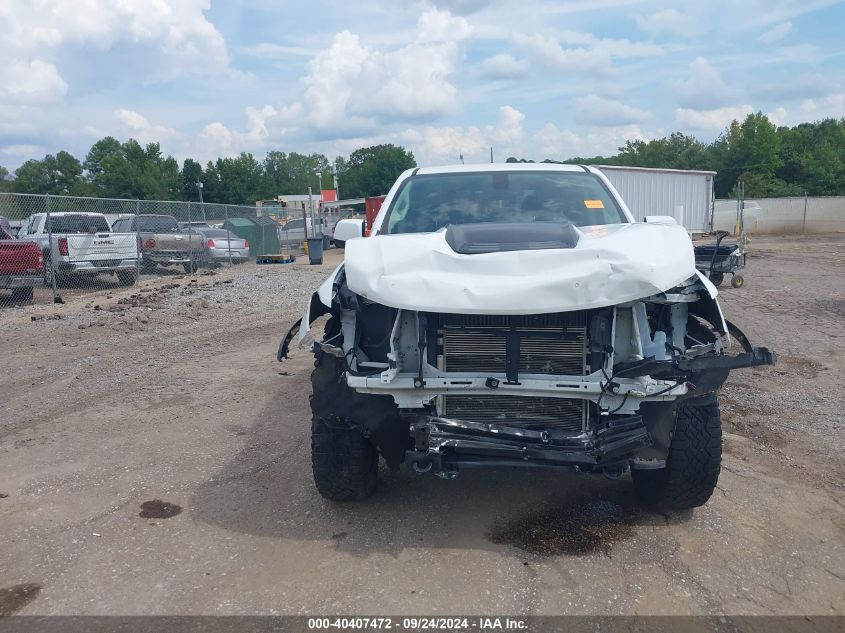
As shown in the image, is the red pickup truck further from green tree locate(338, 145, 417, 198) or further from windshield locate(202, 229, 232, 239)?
green tree locate(338, 145, 417, 198)

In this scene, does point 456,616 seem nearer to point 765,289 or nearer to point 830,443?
point 830,443

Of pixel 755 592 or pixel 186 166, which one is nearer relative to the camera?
pixel 755 592

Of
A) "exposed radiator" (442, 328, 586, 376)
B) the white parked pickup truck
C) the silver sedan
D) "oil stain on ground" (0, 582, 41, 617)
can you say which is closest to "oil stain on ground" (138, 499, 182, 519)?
"oil stain on ground" (0, 582, 41, 617)

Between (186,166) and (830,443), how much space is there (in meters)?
89.9

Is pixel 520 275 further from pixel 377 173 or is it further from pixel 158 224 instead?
pixel 377 173

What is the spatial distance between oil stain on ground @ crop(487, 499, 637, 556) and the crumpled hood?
4.29ft

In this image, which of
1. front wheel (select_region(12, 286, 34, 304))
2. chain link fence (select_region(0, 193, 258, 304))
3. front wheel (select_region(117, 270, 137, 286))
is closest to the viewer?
chain link fence (select_region(0, 193, 258, 304))

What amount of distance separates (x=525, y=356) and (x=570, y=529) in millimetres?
1054

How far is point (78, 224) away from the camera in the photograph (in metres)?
15.8

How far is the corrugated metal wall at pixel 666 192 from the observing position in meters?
27.2

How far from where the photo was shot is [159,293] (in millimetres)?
14469

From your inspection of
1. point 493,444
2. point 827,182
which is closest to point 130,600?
point 493,444

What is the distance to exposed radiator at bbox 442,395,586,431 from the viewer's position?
3.68 metres

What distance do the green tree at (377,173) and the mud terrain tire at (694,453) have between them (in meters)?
80.8
